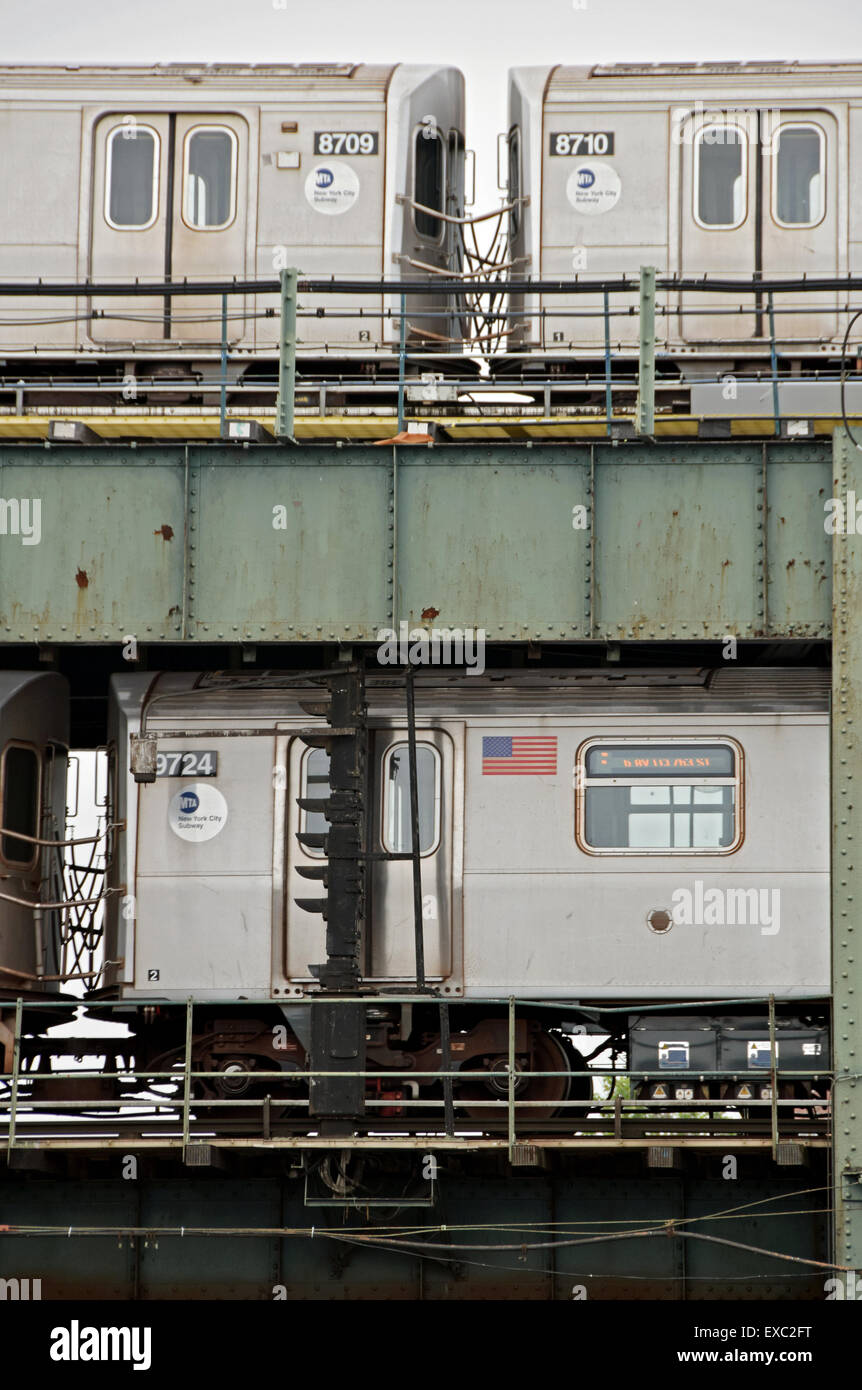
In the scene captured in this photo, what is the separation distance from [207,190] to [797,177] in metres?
7.77

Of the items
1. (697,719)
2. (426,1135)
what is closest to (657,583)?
(697,719)

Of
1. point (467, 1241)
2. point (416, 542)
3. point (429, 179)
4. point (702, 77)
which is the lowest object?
point (467, 1241)

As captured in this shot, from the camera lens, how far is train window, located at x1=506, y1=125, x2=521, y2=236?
75.6 ft

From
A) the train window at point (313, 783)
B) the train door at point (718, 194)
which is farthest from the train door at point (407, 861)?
the train door at point (718, 194)

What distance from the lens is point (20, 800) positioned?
18422mm

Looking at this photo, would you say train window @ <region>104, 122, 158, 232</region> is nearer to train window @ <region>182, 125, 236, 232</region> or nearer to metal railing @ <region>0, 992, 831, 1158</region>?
train window @ <region>182, 125, 236, 232</region>

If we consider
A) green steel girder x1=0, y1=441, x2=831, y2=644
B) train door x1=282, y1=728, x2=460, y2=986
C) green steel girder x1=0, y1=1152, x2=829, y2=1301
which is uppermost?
green steel girder x1=0, y1=441, x2=831, y2=644

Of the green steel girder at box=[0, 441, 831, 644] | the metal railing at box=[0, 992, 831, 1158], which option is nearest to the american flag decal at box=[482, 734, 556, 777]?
the green steel girder at box=[0, 441, 831, 644]

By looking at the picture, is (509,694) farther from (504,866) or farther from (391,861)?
(391,861)

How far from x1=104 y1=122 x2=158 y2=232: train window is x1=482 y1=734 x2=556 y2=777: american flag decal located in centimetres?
981

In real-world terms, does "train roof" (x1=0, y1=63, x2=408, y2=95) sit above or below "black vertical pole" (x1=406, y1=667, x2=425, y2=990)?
above

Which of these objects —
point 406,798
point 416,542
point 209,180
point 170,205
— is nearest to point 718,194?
point 209,180

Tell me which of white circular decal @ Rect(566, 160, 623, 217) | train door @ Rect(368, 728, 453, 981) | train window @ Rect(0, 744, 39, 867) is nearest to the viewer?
train door @ Rect(368, 728, 453, 981)

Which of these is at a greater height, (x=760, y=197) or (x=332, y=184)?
(x=332, y=184)
